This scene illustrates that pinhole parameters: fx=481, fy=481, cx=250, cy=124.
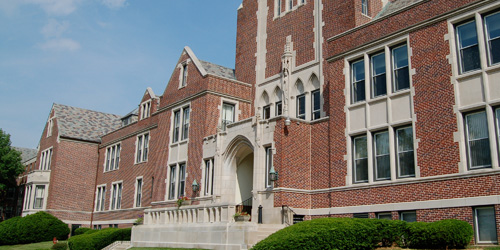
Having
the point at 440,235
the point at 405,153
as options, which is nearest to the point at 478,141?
the point at 405,153

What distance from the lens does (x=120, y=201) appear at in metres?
39.3

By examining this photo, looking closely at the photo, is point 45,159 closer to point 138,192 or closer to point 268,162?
point 138,192

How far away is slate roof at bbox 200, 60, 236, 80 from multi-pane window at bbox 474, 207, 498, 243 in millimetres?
18885

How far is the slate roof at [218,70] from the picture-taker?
31.2m

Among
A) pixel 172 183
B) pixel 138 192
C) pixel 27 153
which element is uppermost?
pixel 27 153

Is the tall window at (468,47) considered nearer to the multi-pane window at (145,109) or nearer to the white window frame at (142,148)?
the white window frame at (142,148)

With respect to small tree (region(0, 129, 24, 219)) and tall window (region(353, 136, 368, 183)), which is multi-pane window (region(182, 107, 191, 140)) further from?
small tree (region(0, 129, 24, 219))

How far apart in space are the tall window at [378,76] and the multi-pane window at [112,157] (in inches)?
1081

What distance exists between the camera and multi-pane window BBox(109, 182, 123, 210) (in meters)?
39.7

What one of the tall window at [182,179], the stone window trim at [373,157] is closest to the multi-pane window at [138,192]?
the tall window at [182,179]

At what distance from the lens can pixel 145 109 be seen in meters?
39.0

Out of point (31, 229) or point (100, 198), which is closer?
point (31, 229)

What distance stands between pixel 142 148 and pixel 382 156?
23056mm

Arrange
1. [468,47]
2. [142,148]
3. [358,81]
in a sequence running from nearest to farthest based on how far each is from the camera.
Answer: [468,47], [358,81], [142,148]
